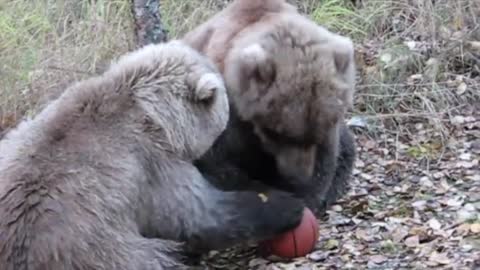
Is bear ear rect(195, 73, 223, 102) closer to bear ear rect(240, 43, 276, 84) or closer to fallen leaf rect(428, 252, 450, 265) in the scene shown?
bear ear rect(240, 43, 276, 84)

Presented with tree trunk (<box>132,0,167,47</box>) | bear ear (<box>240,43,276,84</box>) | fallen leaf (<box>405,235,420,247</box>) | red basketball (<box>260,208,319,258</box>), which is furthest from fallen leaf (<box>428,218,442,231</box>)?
tree trunk (<box>132,0,167,47</box>)

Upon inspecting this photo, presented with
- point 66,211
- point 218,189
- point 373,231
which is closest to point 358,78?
point 373,231

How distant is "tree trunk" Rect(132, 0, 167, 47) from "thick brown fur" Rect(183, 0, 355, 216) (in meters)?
1.28

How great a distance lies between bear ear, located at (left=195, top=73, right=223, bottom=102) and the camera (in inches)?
203

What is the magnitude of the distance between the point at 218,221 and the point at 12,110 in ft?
8.71

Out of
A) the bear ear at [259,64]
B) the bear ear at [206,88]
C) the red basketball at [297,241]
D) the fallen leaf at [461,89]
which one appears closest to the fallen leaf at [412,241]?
the red basketball at [297,241]

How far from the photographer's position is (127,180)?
4.87 meters

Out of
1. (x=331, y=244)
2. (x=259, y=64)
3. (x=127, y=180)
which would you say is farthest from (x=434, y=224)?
(x=127, y=180)

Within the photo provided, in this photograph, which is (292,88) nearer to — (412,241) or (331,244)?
(331,244)

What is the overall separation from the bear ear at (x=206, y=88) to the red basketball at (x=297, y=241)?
790 millimetres

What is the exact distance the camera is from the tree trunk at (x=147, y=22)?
7000 mm

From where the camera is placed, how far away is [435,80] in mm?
7605

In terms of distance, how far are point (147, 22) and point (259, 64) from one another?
5.90 ft

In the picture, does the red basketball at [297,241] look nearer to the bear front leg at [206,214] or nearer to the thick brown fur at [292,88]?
the bear front leg at [206,214]
